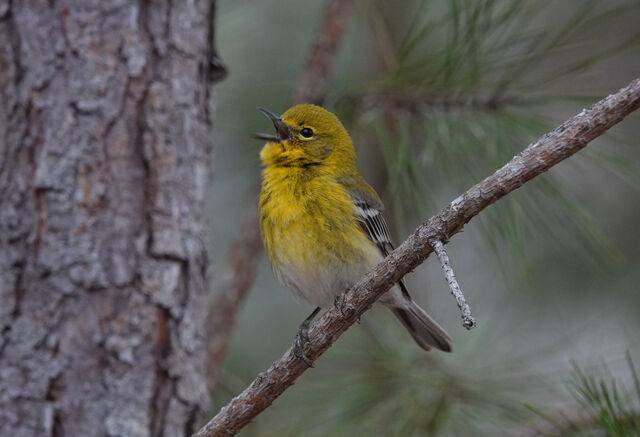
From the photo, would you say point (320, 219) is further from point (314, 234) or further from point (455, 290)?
point (455, 290)

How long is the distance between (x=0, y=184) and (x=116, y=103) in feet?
1.57

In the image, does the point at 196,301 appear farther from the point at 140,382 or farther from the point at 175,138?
the point at 175,138

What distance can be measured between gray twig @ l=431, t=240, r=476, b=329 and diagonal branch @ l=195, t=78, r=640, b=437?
3cm

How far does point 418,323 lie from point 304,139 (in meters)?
0.94

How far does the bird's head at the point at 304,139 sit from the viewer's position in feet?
10.5

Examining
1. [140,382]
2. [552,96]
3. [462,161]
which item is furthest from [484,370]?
[140,382]

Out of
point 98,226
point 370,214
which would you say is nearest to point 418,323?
point 370,214

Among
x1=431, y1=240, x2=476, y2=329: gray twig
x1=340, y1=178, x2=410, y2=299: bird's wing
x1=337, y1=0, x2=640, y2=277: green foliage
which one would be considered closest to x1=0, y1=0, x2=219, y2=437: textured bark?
x1=340, y1=178, x2=410, y2=299: bird's wing

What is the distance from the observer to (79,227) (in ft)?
8.17

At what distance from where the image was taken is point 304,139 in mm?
3287

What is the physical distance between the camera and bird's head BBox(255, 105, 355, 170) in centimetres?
321

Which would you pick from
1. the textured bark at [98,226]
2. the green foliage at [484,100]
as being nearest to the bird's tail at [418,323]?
the green foliage at [484,100]

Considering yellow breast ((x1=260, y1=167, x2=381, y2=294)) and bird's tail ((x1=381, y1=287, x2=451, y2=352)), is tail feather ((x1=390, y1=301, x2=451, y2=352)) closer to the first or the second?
bird's tail ((x1=381, y1=287, x2=451, y2=352))

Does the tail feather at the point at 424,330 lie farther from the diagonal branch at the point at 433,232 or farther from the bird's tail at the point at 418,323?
the diagonal branch at the point at 433,232
